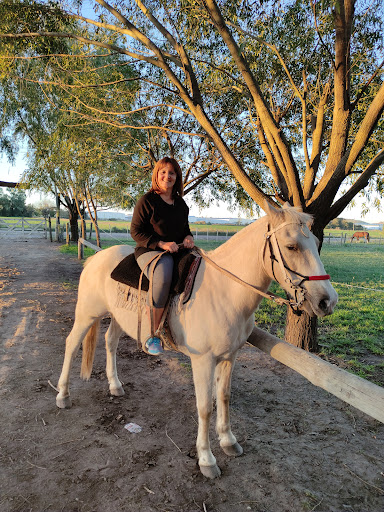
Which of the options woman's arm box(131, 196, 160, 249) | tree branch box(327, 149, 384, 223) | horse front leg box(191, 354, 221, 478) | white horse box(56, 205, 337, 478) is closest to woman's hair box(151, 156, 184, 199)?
woman's arm box(131, 196, 160, 249)

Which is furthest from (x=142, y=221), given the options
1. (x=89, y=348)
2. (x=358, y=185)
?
(x=358, y=185)

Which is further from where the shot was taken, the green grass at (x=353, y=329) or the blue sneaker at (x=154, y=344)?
the green grass at (x=353, y=329)

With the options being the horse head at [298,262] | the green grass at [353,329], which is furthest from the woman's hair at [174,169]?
the green grass at [353,329]

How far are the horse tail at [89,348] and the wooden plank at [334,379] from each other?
1842 mm

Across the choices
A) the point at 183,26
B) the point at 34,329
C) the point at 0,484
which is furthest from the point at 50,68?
the point at 0,484

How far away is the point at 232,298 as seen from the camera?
2.36 m

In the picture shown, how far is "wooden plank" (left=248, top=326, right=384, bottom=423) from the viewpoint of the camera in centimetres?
186

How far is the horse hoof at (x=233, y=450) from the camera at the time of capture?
2596 mm

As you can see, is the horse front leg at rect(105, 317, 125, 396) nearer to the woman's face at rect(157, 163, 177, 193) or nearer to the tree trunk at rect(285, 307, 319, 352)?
the woman's face at rect(157, 163, 177, 193)

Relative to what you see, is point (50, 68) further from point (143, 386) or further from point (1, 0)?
point (143, 386)

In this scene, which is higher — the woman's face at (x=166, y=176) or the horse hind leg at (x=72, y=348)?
the woman's face at (x=166, y=176)

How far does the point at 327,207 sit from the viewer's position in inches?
174

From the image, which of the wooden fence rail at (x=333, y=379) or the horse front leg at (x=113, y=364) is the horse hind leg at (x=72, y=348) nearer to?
the horse front leg at (x=113, y=364)

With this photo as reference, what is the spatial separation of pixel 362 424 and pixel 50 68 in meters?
7.66
